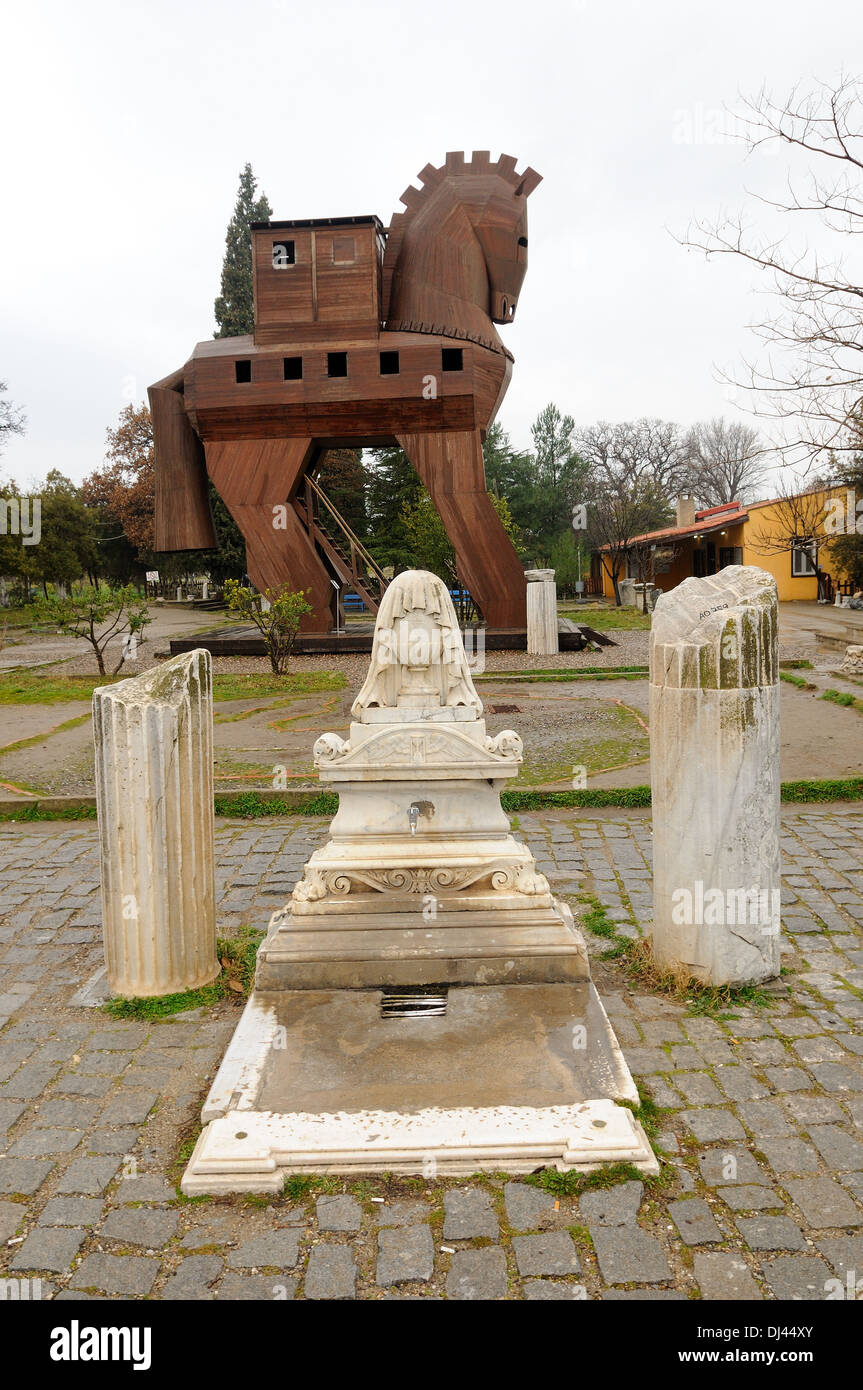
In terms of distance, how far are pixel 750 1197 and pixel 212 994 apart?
2.73 m

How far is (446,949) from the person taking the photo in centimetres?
482

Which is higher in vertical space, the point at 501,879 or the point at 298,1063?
the point at 501,879

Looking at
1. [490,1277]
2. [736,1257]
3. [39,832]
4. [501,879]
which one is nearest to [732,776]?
[501,879]

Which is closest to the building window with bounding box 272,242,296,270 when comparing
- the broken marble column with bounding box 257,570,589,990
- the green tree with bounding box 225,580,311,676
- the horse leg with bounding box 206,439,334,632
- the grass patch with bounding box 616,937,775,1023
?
the horse leg with bounding box 206,439,334,632

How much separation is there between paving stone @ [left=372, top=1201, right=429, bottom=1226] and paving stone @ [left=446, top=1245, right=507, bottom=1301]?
0.21 m

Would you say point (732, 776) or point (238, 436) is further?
point (238, 436)

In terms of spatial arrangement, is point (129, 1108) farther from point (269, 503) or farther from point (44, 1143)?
point (269, 503)

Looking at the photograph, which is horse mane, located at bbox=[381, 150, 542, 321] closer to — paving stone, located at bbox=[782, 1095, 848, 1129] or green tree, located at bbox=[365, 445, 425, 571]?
green tree, located at bbox=[365, 445, 425, 571]

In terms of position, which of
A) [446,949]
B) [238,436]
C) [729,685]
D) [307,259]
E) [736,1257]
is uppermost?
[307,259]

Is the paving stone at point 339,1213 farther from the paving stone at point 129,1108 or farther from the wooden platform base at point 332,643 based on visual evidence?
the wooden platform base at point 332,643

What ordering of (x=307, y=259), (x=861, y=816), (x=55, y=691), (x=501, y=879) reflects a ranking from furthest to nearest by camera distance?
1. (x=307, y=259)
2. (x=55, y=691)
3. (x=861, y=816)
4. (x=501, y=879)

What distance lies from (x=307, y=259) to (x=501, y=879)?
16.8 metres

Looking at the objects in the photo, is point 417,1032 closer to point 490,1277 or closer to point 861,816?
point 490,1277

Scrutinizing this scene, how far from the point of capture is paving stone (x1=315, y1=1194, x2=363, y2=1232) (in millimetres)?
3156
